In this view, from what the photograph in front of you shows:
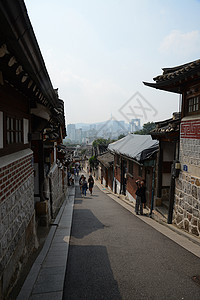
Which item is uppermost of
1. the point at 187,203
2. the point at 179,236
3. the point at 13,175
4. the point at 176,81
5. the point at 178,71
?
A: the point at 178,71

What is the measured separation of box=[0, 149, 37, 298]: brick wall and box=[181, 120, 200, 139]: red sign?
471cm

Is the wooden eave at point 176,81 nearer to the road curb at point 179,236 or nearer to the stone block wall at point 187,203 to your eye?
the stone block wall at point 187,203

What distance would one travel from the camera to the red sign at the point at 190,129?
6117 mm

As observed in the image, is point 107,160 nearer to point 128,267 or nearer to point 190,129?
point 190,129

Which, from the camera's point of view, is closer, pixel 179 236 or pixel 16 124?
pixel 16 124

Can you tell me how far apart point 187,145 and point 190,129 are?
0.53 meters

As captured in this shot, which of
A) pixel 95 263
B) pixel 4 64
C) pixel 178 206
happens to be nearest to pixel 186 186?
pixel 178 206

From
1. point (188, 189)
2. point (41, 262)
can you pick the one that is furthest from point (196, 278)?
point (41, 262)

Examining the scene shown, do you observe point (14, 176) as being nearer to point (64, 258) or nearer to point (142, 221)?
point (64, 258)

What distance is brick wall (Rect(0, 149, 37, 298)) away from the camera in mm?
3164

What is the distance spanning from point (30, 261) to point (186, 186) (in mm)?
4907

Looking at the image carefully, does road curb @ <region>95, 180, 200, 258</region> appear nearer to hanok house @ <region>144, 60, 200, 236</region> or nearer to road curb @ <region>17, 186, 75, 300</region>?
hanok house @ <region>144, 60, 200, 236</region>

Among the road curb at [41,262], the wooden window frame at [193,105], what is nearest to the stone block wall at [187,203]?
the wooden window frame at [193,105]

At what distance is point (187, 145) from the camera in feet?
22.0
